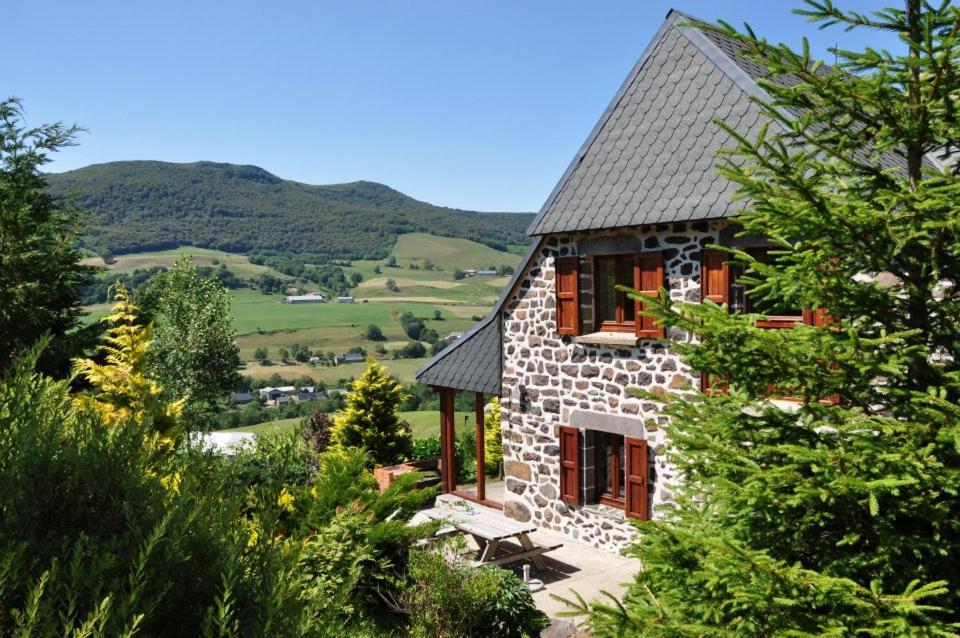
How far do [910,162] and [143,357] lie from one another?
1088 centimetres

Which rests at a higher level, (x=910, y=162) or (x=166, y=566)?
(x=910, y=162)

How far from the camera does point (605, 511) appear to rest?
37.4ft

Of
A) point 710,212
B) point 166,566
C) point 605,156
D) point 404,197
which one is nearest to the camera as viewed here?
point 166,566

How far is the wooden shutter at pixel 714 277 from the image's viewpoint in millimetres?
9508

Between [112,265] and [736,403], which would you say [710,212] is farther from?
[112,265]

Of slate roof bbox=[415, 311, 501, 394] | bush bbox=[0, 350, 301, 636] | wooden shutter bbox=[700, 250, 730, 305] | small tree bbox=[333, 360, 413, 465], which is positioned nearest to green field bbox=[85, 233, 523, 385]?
small tree bbox=[333, 360, 413, 465]

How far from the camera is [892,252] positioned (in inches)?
158

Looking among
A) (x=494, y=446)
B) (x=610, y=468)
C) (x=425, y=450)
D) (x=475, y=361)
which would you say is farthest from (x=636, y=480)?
(x=425, y=450)

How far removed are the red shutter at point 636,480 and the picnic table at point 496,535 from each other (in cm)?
128

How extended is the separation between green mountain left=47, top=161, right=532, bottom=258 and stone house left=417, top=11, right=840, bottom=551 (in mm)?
84512

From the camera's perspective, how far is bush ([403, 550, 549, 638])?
793 centimetres

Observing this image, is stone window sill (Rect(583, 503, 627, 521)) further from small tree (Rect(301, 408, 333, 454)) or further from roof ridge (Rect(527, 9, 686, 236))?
small tree (Rect(301, 408, 333, 454))

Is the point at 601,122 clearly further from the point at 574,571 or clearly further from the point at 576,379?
the point at 574,571

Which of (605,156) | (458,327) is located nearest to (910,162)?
(605,156)
